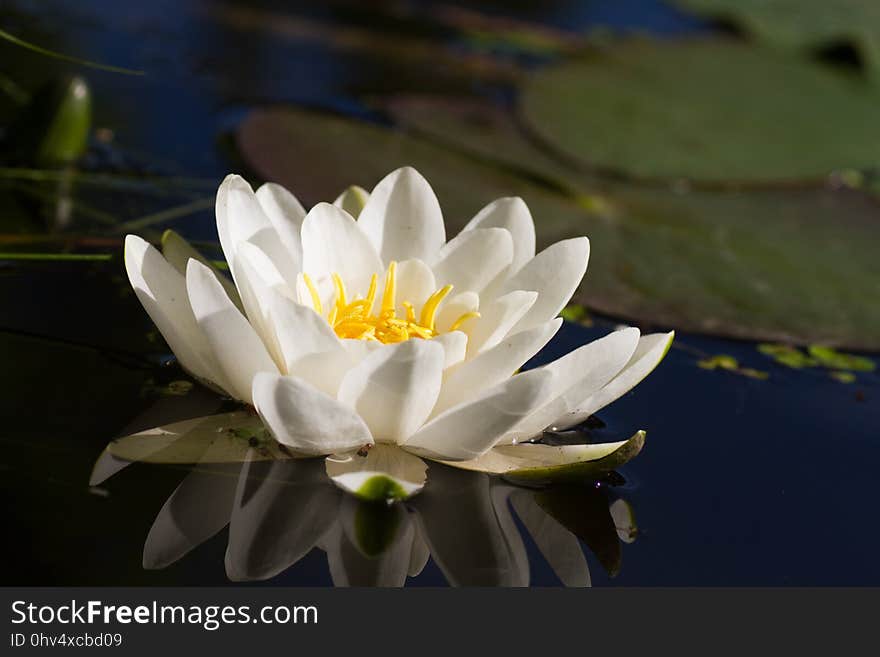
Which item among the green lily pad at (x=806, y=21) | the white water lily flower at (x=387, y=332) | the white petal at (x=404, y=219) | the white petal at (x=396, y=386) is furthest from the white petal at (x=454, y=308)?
the green lily pad at (x=806, y=21)

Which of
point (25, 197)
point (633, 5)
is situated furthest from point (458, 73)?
point (25, 197)

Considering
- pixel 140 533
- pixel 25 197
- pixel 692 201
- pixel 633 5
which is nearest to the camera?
pixel 140 533

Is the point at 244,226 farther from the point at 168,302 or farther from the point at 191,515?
the point at 191,515

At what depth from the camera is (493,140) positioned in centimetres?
349

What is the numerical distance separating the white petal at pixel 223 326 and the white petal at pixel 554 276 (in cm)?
47

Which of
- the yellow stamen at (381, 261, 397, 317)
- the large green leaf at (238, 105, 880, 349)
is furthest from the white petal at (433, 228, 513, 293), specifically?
the large green leaf at (238, 105, 880, 349)

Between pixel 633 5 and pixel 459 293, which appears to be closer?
pixel 459 293

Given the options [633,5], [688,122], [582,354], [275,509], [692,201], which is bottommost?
[275,509]

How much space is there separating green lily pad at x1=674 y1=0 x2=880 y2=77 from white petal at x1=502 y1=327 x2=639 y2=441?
3.40 meters

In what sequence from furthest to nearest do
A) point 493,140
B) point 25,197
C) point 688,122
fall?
point 688,122
point 493,140
point 25,197

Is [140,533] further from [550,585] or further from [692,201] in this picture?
[692,201]

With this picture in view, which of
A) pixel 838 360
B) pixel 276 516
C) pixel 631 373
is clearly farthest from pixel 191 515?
pixel 838 360

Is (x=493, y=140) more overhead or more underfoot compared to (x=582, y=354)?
more overhead

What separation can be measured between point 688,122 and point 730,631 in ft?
8.37
